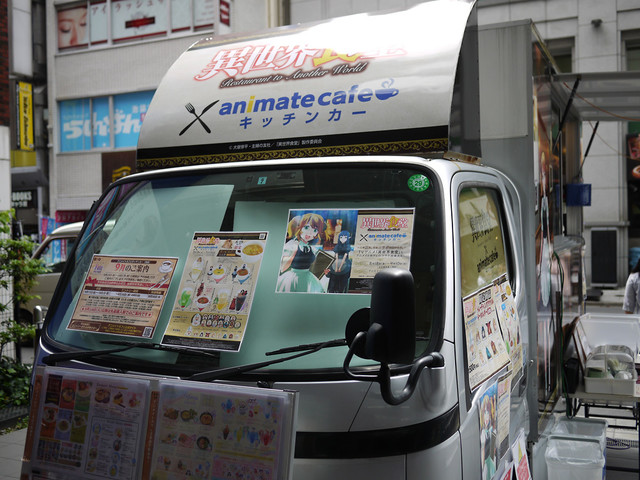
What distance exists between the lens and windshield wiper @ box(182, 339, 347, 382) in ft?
7.74

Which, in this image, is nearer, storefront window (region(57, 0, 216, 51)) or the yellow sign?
the yellow sign

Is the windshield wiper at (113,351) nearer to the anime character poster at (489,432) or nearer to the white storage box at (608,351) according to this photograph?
the anime character poster at (489,432)

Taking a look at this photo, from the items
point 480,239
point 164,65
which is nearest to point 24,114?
point 164,65

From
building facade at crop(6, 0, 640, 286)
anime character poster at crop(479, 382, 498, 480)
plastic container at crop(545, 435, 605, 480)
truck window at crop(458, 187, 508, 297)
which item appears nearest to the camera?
anime character poster at crop(479, 382, 498, 480)

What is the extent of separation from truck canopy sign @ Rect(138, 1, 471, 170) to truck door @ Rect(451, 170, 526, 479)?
1.40 feet

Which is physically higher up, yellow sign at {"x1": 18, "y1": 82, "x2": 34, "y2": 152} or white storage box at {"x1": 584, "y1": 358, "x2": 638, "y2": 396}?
yellow sign at {"x1": 18, "y1": 82, "x2": 34, "y2": 152}

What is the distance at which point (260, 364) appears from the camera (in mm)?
2354

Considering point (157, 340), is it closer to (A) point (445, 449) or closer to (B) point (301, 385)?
(B) point (301, 385)

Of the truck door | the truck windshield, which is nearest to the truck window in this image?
the truck door

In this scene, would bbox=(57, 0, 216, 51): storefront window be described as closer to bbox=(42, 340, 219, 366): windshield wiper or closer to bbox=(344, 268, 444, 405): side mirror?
bbox=(42, 340, 219, 366): windshield wiper

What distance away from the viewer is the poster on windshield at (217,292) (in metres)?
2.60

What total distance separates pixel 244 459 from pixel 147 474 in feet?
1.23

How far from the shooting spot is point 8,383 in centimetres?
833

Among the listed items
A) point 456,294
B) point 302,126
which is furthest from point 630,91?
point 456,294
